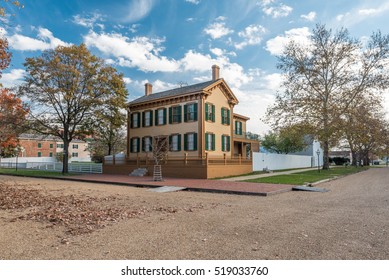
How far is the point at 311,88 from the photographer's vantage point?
2889 cm

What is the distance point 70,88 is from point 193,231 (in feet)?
70.6

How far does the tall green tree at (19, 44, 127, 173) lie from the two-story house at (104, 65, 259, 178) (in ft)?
11.0

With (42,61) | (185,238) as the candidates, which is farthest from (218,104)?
(185,238)

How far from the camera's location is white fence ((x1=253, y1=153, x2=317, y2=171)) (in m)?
28.1

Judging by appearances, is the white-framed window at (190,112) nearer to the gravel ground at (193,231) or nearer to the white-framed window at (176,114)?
the white-framed window at (176,114)

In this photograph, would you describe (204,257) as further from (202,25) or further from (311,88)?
(311,88)

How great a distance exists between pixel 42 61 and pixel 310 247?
2486cm

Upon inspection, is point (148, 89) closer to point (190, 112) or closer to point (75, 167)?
point (190, 112)

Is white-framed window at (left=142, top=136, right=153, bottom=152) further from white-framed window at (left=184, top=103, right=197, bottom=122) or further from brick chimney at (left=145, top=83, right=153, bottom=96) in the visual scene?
brick chimney at (left=145, top=83, right=153, bottom=96)

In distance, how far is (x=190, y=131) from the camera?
2331 centimetres

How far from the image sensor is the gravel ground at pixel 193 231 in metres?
4.30

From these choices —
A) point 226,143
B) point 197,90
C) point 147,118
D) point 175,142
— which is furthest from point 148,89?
point 226,143

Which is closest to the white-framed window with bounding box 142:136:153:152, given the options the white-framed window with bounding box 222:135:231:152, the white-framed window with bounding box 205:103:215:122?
the white-framed window with bounding box 205:103:215:122

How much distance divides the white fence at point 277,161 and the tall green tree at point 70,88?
1424cm
